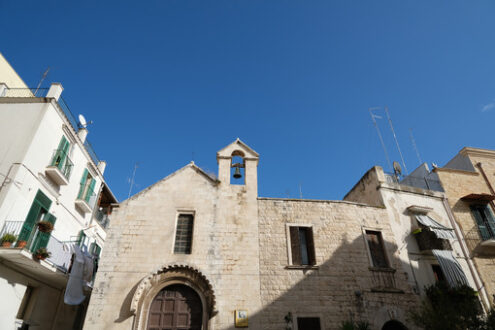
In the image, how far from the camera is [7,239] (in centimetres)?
1070

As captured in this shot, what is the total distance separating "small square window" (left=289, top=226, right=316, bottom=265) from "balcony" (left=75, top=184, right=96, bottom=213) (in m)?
11.5

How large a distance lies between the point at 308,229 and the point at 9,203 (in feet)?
39.7

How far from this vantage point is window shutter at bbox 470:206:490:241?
15.9m

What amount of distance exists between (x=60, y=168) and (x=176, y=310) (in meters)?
8.73

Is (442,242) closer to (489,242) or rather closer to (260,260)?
(489,242)

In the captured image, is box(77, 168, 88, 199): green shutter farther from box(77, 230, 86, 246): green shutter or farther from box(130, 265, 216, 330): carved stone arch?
box(130, 265, 216, 330): carved stone arch

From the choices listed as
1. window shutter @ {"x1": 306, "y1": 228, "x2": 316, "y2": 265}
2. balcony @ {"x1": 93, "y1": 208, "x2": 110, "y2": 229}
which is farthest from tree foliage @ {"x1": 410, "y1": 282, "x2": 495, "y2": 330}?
balcony @ {"x1": 93, "y1": 208, "x2": 110, "y2": 229}

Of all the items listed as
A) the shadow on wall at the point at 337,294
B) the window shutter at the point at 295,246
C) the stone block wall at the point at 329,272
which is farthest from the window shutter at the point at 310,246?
the window shutter at the point at 295,246

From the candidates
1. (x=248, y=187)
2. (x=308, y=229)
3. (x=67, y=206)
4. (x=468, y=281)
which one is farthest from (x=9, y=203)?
(x=468, y=281)

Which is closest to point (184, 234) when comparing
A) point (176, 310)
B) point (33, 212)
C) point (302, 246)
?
point (176, 310)

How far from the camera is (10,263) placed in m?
11.4

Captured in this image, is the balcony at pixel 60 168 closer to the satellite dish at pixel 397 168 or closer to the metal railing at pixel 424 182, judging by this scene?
the metal railing at pixel 424 182

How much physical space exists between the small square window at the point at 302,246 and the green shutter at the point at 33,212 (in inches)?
427

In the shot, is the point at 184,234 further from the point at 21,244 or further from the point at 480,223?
the point at 480,223
